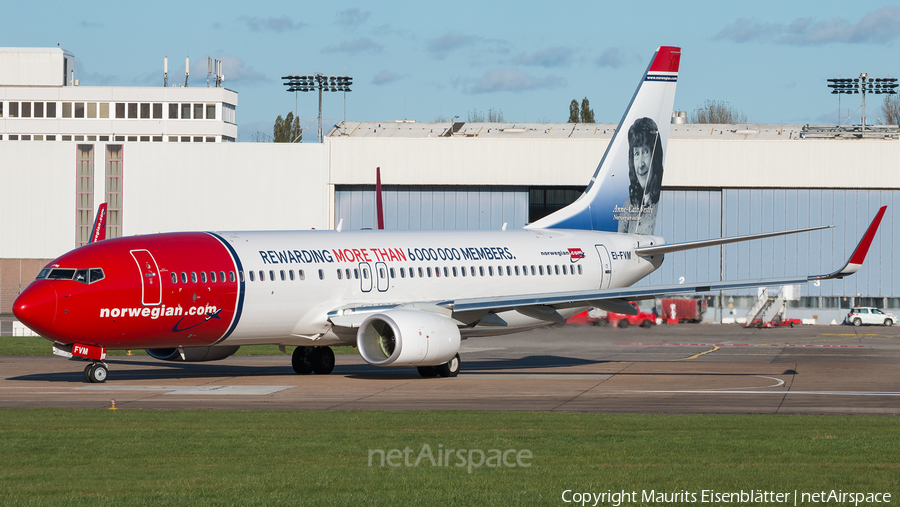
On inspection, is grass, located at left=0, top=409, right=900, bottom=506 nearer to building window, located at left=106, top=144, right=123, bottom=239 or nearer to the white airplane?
the white airplane

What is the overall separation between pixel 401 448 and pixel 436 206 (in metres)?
57.5

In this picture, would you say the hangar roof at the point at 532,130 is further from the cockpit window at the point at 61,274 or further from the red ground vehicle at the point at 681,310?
the cockpit window at the point at 61,274

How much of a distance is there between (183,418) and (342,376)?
37.1 feet

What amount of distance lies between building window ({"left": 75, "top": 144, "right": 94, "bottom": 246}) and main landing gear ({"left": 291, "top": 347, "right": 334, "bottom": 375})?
156 feet

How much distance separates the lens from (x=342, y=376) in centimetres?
3172

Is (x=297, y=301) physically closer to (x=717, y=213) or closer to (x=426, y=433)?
(x=426, y=433)

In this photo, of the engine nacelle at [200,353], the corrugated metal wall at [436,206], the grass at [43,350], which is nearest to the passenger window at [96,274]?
the engine nacelle at [200,353]

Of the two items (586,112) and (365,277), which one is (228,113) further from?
(365,277)

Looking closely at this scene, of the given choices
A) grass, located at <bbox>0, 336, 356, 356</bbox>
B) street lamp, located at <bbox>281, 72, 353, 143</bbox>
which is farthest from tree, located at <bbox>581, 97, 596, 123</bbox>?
grass, located at <bbox>0, 336, 356, 356</bbox>

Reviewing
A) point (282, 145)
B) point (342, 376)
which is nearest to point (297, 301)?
point (342, 376)

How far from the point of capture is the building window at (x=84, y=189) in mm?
75250

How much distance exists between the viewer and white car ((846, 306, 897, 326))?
237 feet

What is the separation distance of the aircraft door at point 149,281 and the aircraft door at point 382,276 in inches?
261

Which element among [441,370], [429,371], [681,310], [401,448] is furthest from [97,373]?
[681,310]
